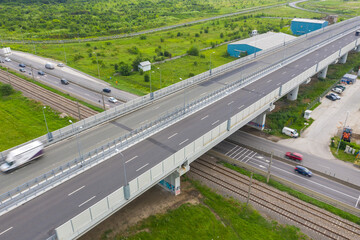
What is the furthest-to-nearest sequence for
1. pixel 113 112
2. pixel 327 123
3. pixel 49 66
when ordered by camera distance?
1. pixel 49 66
2. pixel 327 123
3. pixel 113 112

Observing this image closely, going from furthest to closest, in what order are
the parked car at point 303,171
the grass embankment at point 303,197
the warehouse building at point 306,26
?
1. the warehouse building at point 306,26
2. the parked car at point 303,171
3. the grass embankment at point 303,197

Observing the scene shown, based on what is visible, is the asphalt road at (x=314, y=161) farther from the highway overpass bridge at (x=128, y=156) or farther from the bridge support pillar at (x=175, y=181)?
the bridge support pillar at (x=175, y=181)

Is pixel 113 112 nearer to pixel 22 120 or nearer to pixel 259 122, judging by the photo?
pixel 22 120

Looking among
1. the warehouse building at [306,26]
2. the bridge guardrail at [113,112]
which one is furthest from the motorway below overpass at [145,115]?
the warehouse building at [306,26]

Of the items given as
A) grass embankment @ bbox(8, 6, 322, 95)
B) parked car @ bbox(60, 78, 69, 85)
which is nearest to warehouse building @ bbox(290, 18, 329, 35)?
grass embankment @ bbox(8, 6, 322, 95)

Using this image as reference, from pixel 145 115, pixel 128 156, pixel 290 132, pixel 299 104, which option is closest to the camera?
pixel 128 156

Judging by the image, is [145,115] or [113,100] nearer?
[145,115]

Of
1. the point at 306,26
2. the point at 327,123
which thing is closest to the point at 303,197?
the point at 327,123
